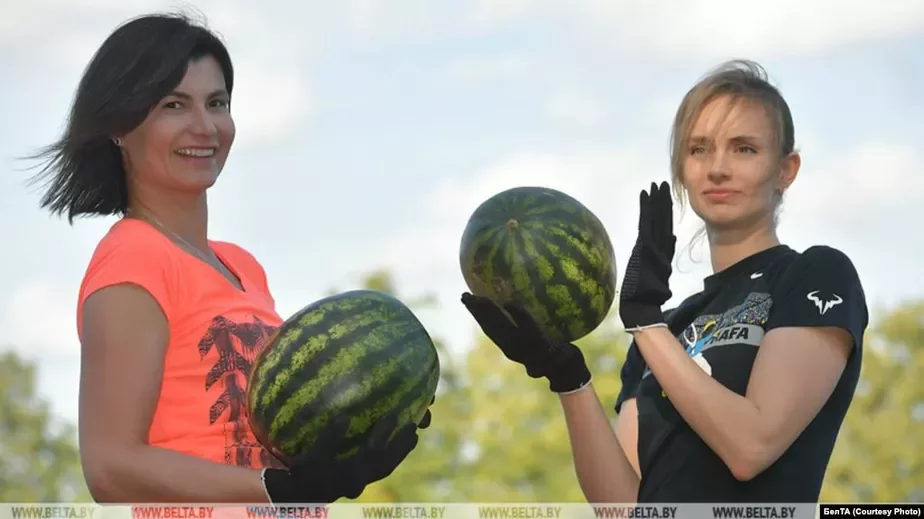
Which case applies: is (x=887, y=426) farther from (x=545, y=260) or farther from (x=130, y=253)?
(x=130, y=253)

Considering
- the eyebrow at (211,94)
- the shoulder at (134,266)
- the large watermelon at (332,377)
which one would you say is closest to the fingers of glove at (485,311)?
the large watermelon at (332,377)

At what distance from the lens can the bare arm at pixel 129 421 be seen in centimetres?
346

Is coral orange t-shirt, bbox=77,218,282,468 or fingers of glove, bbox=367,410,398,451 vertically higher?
coral orange t-shirt, bbox=77,218,282,468

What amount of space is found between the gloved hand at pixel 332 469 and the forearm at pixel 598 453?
0.83m

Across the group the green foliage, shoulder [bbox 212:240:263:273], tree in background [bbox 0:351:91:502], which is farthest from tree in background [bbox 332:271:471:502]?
shoulder [bbox 212:240:263:273]

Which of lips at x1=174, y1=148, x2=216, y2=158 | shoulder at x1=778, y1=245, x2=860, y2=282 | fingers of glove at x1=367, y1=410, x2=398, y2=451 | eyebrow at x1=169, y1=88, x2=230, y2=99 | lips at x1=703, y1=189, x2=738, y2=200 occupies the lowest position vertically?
fingers of glove at x1=367, y1=410, x2=398, y2=451

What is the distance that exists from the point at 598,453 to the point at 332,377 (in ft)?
3.58

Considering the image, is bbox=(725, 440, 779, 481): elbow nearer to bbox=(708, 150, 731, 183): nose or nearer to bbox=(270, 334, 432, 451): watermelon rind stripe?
bbox=(708, 150, 731, 183): nose

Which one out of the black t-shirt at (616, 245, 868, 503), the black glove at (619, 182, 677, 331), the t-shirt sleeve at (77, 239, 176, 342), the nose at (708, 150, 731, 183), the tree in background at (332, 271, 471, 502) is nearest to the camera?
the t-shirt sleeve at (77, 239, 176, 342)

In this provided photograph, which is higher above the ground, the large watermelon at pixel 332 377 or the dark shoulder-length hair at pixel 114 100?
the dark shoulder-length hair at pixel 114 100

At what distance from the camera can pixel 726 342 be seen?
3.78 m

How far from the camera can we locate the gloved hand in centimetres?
353

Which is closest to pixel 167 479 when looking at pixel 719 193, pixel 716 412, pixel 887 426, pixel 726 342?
pixel 716 412

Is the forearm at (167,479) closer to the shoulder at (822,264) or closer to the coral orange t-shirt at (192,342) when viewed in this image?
the coral orange t-shirt at (192,342)
